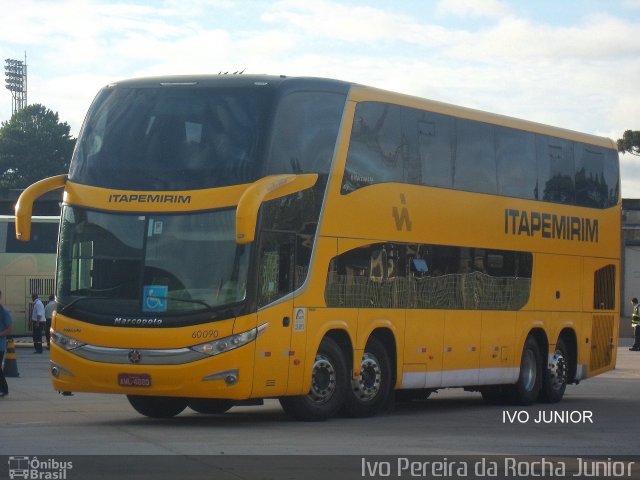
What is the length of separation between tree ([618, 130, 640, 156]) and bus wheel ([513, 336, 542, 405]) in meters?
67.9

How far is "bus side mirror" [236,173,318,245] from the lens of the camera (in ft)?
52.3

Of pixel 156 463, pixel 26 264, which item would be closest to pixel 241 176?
pixel 156 463

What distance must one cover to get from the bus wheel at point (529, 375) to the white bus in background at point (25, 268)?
2263 centimetres

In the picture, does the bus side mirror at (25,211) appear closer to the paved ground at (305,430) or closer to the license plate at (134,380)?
the license plate at (134,380)

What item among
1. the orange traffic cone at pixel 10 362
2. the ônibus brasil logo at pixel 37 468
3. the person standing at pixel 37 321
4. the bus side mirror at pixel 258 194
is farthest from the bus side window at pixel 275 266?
the person standing at pixel 37 321

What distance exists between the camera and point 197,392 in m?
16.5

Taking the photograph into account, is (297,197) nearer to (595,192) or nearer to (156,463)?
(156,463)

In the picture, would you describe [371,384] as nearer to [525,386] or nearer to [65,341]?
[65,341]

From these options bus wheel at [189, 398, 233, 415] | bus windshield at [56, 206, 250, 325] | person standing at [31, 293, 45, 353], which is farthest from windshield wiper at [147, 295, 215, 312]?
person standing at [31, 293, 45, 353]

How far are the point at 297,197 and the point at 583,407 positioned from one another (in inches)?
316

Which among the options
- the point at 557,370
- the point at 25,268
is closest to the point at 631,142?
the point at 25,268

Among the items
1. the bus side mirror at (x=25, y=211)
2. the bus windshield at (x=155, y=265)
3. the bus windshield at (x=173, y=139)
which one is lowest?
the bus windshield at (x=155, y=265)

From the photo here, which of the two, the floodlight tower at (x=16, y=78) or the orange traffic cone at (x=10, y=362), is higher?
the floodlight tower at (x=16, y=78)

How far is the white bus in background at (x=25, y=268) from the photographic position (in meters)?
43.0
